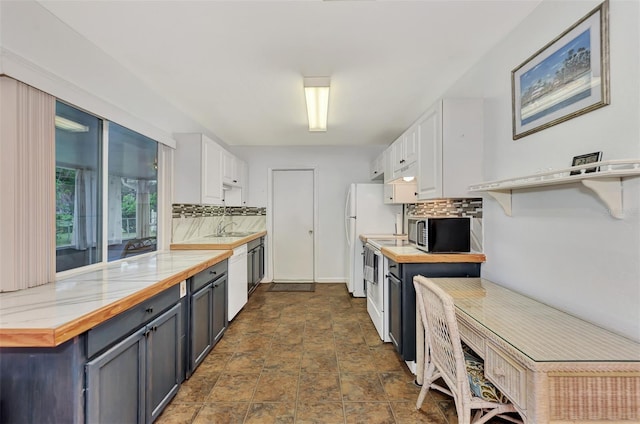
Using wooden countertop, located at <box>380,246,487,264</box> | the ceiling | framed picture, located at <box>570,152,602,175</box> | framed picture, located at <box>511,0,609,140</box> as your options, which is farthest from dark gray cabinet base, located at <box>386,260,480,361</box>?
the ceiling

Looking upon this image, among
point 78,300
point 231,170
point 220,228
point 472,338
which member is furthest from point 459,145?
point 220,228

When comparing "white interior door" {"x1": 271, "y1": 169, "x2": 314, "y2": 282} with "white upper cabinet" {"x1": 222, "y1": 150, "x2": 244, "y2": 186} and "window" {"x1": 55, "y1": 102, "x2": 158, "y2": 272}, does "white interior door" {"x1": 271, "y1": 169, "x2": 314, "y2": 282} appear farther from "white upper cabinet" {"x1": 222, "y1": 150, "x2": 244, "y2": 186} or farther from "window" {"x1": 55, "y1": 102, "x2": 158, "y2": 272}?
"window" {"x1": 55, "y1": 102, "x2": 158, "y2": 272}

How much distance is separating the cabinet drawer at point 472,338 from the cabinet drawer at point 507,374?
0.23 ft

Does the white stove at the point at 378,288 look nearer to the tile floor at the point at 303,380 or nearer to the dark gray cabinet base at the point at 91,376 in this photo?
the tile floor at the point at 303,380

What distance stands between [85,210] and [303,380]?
2044 millimetres

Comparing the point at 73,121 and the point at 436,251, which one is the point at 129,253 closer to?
the point at 73,121

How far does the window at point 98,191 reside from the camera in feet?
6.31

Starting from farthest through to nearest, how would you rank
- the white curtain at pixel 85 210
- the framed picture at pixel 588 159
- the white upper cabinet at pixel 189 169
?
the white upper cabinet at pixel 189 169, the white curtain at pixel 85 210, the framed picture at pixel 588 159

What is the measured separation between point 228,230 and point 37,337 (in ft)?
13.1

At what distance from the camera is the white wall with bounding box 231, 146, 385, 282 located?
5270 mm

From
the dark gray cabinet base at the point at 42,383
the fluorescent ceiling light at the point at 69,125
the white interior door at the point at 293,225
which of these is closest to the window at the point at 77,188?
the fluorescent ceiling light at the point at 69,125

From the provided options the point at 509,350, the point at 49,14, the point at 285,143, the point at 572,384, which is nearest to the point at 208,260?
the point at 49,14

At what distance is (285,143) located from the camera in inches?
199

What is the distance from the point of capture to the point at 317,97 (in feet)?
9.11
